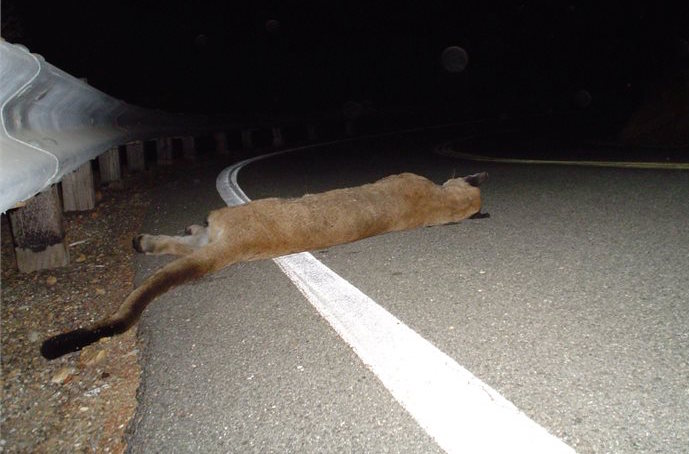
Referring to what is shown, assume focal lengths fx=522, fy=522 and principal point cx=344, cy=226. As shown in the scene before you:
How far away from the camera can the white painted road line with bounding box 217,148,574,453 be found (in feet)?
5.90

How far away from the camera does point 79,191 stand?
5477mm

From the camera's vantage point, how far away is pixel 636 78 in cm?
3753

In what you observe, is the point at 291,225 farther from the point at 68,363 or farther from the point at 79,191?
the point at 79,191

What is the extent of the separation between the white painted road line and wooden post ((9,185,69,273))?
1.99m

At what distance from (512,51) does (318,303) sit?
53.7 meters

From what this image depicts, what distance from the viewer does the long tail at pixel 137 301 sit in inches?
94.0

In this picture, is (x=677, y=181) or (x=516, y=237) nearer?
(x=516, y=237)

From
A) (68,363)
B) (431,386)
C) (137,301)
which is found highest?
(137,301)

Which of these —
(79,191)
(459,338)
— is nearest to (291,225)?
(459,338)

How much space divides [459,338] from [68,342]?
5.96ft

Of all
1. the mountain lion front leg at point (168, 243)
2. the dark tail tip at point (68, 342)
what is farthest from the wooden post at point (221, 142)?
the dark tail tip at point (68, 342)

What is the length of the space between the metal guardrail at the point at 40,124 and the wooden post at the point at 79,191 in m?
0.41

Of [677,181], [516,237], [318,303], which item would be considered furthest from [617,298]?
[677,181]

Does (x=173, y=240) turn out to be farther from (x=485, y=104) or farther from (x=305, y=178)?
(x=485, y=104)
